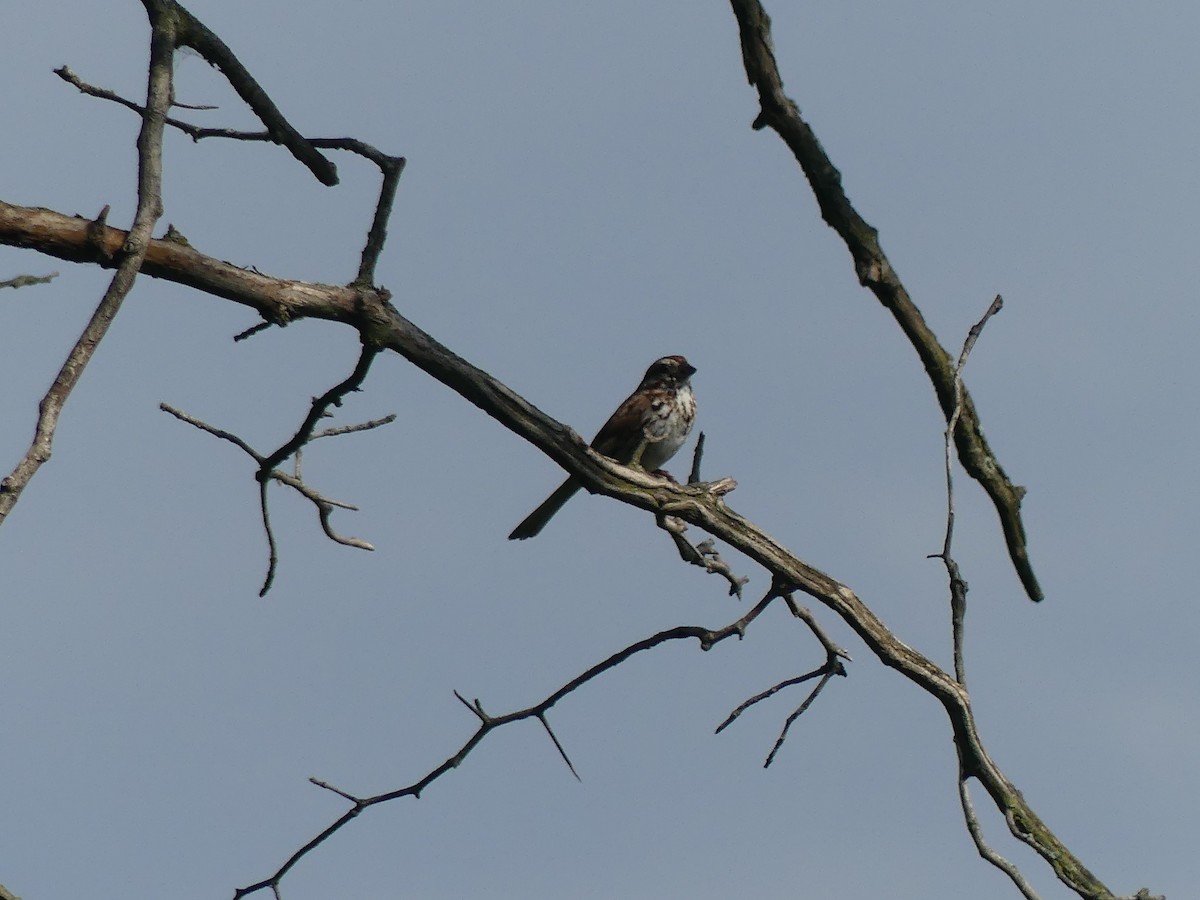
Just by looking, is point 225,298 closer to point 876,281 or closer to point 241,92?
point 241,92

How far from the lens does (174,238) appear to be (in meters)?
5.04

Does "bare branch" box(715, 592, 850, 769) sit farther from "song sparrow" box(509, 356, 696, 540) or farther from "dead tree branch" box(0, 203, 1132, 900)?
"song sparrow" box(509, 356, 696, 540)

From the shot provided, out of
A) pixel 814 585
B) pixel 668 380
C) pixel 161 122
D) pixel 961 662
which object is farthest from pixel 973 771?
pixel 668 380

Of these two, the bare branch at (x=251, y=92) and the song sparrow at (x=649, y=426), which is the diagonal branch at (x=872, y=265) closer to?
the bare branch at (x=251, y=92)

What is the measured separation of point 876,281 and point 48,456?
239 centimetres

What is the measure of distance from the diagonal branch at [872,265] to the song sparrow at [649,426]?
14.3 ft

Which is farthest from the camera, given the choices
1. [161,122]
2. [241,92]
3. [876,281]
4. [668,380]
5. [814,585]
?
[668,380]

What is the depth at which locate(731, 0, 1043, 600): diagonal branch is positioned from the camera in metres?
4.24

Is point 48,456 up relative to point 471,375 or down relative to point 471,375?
down

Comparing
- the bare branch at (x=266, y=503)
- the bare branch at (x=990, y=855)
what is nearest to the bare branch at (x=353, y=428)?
the bare branch at (x=266, y=503)

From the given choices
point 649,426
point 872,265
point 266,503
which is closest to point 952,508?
point 872,265

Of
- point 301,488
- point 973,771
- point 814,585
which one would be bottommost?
point 973,771

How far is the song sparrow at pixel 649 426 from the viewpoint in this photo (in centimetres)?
968

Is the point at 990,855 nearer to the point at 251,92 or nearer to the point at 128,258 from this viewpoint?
the point at 128,258
